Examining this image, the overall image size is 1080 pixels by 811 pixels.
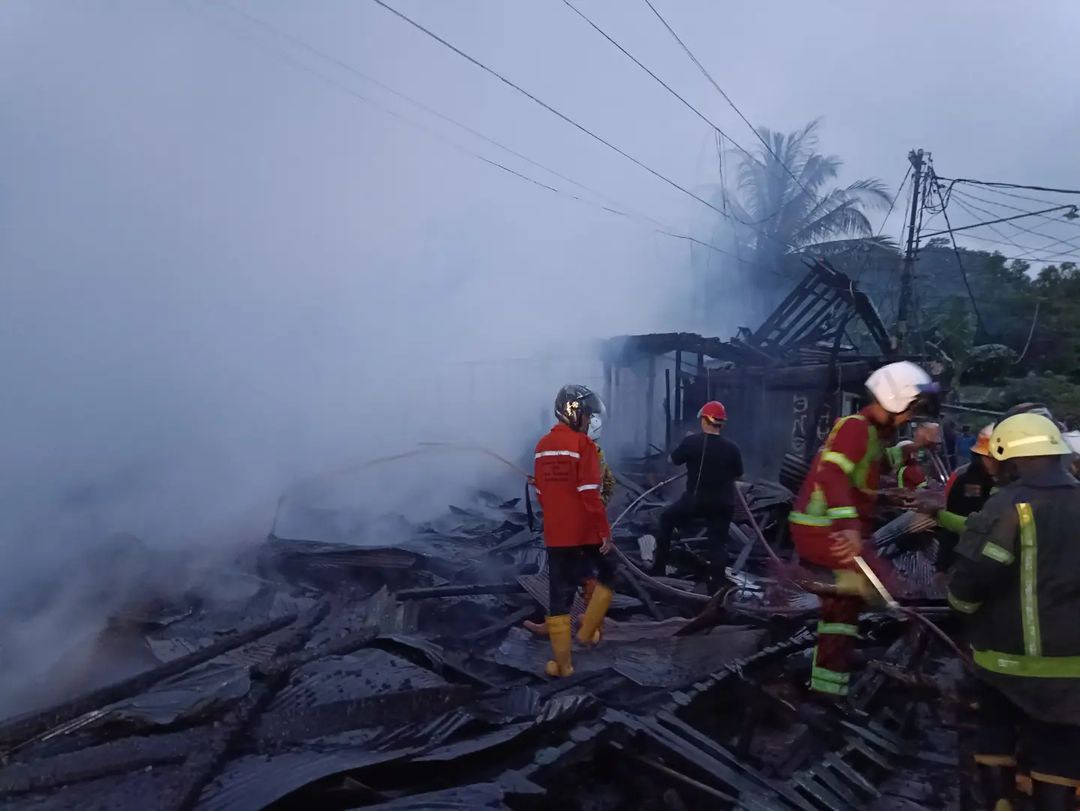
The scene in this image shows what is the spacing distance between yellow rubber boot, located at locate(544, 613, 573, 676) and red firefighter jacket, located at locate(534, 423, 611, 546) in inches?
18.2

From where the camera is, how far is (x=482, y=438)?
14016 millimetres

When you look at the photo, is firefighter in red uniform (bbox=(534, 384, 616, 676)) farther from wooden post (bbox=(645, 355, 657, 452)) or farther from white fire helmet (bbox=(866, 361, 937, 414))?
wooden post (bbox=(645, 355, 657, 452))

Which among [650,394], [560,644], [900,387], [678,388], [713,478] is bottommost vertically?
[560,644]

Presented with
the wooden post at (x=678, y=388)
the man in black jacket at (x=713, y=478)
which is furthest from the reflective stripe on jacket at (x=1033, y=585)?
the wooden post at (x=678, y=388)

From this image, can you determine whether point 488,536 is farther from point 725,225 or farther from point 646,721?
point 725,225

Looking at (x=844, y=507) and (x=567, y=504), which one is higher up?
(x=844, y=507)

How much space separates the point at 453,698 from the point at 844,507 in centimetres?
212

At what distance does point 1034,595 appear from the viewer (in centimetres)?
254

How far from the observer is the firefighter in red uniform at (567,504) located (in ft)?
15.2

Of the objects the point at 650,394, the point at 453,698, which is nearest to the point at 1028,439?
the point at 453,698

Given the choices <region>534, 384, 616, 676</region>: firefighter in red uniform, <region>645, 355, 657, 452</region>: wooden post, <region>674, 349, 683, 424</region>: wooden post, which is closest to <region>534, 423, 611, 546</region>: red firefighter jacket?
<region>534, 384, 616, 676</region>: firefighter in red uniform

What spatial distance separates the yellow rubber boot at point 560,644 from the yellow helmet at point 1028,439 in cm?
262

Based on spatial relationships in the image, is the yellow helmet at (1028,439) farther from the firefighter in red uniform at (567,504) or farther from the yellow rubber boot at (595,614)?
the yellow rubber boot at (595,614)

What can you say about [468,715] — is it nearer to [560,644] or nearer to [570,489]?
[560,644]
